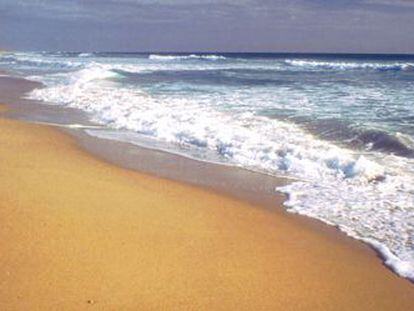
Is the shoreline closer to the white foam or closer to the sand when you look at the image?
the sand

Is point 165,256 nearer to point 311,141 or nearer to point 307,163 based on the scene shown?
point 307,163

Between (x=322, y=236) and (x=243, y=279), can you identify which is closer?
(x=243, y=279)

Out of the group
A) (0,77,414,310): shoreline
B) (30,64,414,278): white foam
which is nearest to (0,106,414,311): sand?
(0,77,414,310): shoreline

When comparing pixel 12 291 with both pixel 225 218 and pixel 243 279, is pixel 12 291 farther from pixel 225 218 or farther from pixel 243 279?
pixel 225 218

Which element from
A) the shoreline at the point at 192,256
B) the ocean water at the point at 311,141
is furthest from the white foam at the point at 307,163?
the shoreline at the point at 192,256

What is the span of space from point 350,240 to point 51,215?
2546 mm

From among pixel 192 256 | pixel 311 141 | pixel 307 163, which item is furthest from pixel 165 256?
pixel 311 141

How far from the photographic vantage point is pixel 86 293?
358cm

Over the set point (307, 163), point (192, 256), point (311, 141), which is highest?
point (192, 256)

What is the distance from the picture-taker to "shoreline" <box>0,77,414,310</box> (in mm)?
3672

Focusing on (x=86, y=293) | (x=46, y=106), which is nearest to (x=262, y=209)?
(x=86, y=293)

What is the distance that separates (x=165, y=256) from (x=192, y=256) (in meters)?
0.20

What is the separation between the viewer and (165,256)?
169 inches

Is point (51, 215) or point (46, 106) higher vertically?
point (51, 215)
